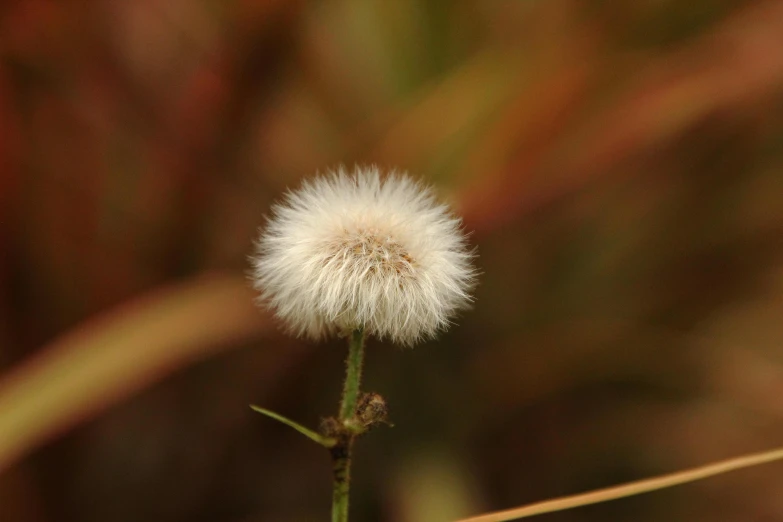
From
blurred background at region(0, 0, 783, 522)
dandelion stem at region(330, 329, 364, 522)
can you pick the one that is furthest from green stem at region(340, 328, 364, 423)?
blurred background at region(0, 0, 783, 522)

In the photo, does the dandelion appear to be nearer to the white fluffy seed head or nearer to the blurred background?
the white fluffy seed head

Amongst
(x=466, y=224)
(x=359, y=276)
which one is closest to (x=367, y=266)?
(x=359, y=276)

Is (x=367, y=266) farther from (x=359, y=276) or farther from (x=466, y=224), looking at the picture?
(x=466, y=224)

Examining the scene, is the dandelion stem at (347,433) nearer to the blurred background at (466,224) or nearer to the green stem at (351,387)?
the green stem at (351,387)

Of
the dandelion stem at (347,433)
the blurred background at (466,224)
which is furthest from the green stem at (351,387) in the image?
the blurred background at (466,224)

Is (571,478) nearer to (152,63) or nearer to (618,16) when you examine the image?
(618,16)
